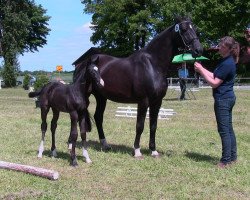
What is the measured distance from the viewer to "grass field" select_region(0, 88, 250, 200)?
6.29 meters

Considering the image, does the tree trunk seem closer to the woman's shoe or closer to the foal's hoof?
the foal's hoof

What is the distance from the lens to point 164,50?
8.88 metres

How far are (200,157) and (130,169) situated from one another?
6.08 ft

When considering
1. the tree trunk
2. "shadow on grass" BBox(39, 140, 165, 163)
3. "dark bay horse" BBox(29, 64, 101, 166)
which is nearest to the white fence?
"shadow on grass" BBox(39, 140, 165, 163)

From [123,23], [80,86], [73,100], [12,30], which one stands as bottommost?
[73,100]

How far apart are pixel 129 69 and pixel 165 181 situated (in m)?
2.90

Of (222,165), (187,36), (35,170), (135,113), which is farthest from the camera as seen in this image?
(135,113)

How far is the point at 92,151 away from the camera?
31.0 ft

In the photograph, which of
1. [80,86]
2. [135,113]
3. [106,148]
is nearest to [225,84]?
[80,86]

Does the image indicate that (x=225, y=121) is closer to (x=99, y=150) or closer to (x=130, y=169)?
(x=130, y=169)

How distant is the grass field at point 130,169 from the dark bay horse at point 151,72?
91cm

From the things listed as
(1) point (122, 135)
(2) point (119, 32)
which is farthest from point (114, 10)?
(1) point (122, 135)

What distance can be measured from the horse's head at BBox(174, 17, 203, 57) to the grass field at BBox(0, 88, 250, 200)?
6.98 feet

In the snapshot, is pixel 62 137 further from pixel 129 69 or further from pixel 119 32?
pixel 119 32
